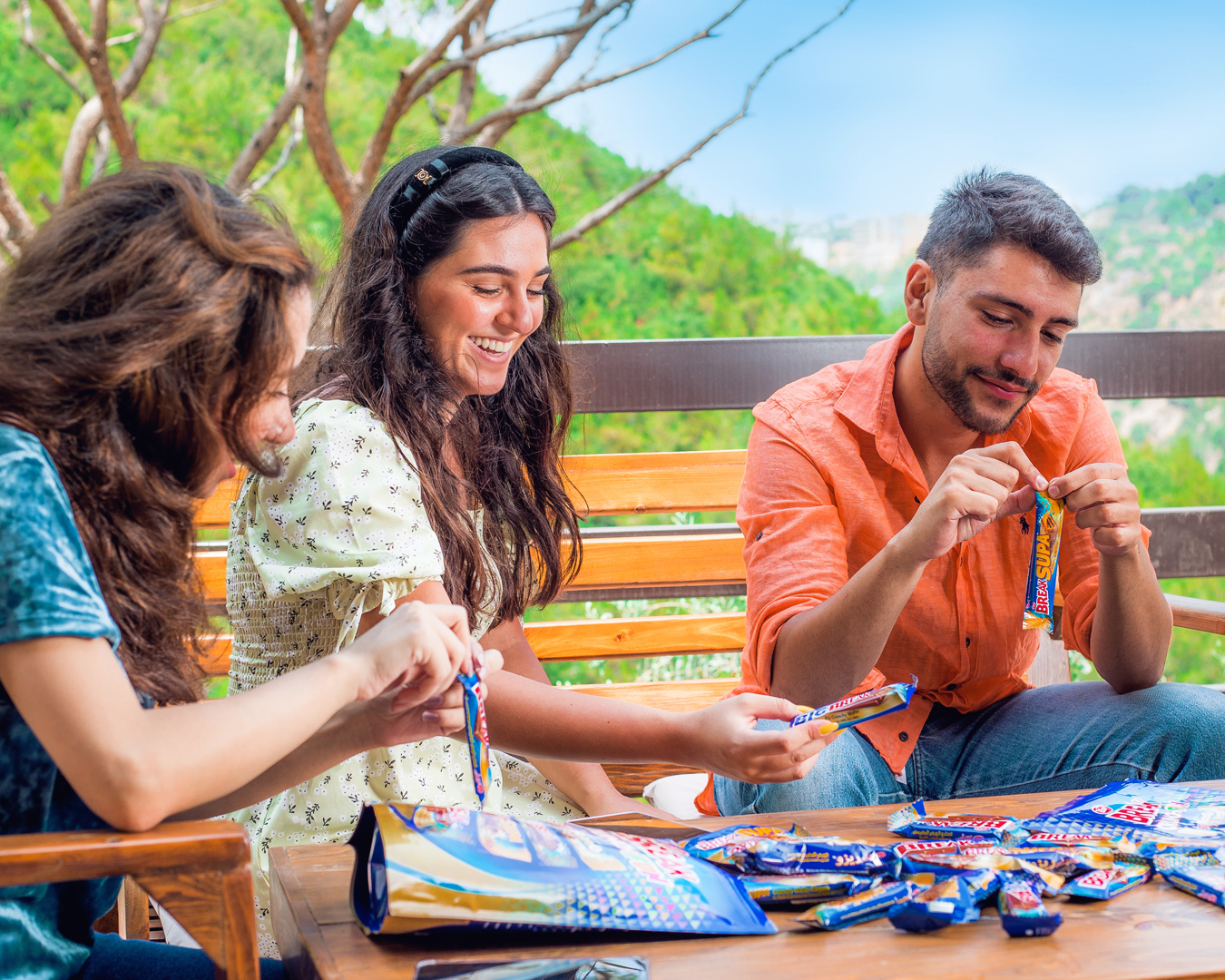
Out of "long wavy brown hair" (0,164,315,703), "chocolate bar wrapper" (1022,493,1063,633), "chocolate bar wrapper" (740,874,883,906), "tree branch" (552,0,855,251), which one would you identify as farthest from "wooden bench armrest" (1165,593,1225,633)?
"tree branch" (552,0,855,251)

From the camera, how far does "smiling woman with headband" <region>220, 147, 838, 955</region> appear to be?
47.5 inches

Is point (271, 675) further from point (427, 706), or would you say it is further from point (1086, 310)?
point (1086, 310)

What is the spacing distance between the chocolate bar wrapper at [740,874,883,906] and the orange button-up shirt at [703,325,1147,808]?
628 millimetres

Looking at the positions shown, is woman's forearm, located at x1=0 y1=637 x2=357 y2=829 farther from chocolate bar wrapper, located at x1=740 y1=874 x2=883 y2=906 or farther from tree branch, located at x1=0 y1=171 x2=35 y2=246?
tree branch, located at x1=0 y1=171 x2=35 y2=246

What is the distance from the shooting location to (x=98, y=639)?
2.66 ft

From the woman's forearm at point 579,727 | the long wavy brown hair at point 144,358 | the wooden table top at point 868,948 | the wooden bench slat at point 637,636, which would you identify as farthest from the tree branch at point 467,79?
the wooden table top at point 868,948

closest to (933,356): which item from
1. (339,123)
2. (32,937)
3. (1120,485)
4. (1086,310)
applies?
(1120,485)

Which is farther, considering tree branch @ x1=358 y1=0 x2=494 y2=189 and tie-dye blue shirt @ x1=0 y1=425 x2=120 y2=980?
tree branch @ x1=358 y1=0 x2=494 y2=189

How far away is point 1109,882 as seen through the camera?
3.14ft

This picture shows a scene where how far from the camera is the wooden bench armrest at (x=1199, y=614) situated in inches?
73.3

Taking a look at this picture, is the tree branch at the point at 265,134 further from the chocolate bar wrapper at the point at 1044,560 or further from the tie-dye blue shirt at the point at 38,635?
the tie-dye blue shirt at the point at 38,635

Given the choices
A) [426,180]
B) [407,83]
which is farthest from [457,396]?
[407,83]

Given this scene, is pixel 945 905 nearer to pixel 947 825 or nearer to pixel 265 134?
pixel 947 825

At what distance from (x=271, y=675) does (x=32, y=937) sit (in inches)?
17.1
